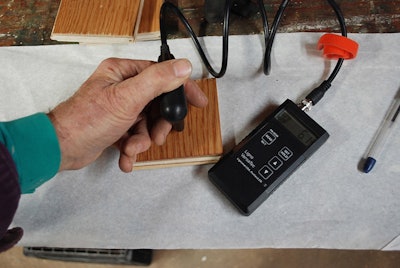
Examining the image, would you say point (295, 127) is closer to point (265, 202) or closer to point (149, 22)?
point (265, 202)

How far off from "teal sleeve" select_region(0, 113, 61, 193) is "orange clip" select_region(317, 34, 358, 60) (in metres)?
0.44

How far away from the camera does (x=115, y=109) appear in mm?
515

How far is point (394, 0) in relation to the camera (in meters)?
0.67

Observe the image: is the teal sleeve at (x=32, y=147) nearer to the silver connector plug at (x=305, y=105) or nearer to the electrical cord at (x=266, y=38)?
the electrical cord at (x=266, y=38)

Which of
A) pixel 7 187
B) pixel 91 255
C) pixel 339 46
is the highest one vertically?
pixel 339 46

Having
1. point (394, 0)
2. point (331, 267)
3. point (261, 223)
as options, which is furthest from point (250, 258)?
point (394, 0)

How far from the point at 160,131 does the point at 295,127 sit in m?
0.20

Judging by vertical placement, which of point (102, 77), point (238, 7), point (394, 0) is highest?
point (394, 0)

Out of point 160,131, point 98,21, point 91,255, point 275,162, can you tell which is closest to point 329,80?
point 275,162

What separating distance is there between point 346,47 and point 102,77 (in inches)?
15.1

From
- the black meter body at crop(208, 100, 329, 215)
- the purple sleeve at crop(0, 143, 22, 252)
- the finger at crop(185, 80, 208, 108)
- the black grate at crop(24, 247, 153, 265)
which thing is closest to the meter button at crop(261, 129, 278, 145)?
the black meter body at crop(208, 100, 329, 215)

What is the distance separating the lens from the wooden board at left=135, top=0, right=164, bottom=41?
66 centimetres

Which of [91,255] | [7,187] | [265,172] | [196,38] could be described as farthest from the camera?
[91,255]

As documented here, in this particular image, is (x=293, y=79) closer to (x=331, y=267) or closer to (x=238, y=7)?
(x=238, y=7)
